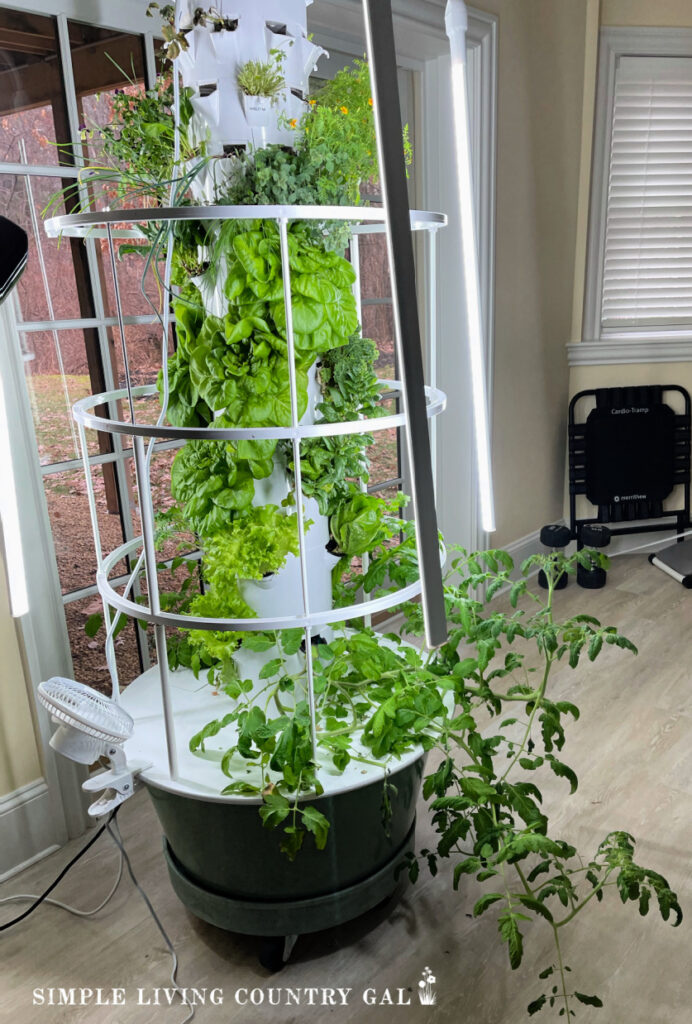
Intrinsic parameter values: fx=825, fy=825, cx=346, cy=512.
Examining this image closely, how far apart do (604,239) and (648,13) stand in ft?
2.62

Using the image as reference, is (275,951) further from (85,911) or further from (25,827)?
(25,827)

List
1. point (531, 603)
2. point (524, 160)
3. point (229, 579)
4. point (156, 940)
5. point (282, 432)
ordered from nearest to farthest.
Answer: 1. point (282, 432)
2. point (229, 579)
3. point (156, 940)
4. point (524, 160)
5. point (531, 603)

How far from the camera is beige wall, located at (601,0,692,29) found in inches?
119

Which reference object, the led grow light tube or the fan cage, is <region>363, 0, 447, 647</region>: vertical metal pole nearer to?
the fan cage

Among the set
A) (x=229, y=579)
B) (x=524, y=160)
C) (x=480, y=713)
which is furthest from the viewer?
(x=524, y=160)

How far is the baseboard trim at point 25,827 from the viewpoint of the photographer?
167 centimetres

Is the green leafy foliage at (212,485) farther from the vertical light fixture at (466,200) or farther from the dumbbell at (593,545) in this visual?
the dumbbell at (593,545)

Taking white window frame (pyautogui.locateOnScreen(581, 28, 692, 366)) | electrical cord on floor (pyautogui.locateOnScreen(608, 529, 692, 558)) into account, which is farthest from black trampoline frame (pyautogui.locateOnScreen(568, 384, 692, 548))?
white window frame (pyautogui.locateOnScreen(581, 28, 692, 366))

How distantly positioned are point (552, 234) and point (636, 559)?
52.2 inches

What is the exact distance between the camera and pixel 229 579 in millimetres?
1312

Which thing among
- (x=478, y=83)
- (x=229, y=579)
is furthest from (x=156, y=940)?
(x=478, y=83)

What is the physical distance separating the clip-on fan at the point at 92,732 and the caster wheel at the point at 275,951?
375 millimetres

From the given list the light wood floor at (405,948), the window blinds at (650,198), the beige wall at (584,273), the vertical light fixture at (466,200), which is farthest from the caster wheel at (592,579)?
the vertical light fixture at (466,200)

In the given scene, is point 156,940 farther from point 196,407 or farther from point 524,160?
point 524,160
